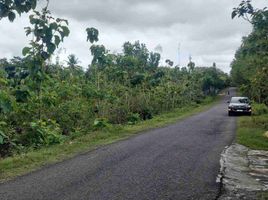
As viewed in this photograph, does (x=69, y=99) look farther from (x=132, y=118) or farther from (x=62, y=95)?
(x=132, y=118)

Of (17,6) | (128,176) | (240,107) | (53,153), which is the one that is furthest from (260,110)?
(17,6)

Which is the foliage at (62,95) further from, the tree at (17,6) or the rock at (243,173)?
the rock at (243,173)

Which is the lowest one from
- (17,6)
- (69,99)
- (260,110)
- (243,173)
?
(243,173)

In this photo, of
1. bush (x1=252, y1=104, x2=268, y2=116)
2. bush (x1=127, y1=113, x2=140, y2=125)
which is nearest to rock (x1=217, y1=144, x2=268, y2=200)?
bush (x1=127, y1=113, x2=140, y2=125)

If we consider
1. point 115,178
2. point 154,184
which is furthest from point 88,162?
point 154,184

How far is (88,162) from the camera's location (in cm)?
1081

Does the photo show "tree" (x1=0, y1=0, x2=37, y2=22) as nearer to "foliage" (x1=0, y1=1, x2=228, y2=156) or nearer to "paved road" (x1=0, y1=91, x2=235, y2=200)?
"foliage" (x1=0, y1=1, x2=228, y2=156)

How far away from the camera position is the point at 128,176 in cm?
907

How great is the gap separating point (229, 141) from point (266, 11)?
5734mm

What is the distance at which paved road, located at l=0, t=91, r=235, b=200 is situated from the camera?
24.5 feet

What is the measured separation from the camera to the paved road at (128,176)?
7480 millimetres

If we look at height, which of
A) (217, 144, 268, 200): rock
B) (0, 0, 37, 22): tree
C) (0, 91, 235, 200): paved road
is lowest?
(217, 144, 268, 200): rock

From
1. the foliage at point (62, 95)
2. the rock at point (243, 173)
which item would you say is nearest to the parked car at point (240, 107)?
the foliage at point (62, 95)

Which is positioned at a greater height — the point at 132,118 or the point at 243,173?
the point at 132,118
